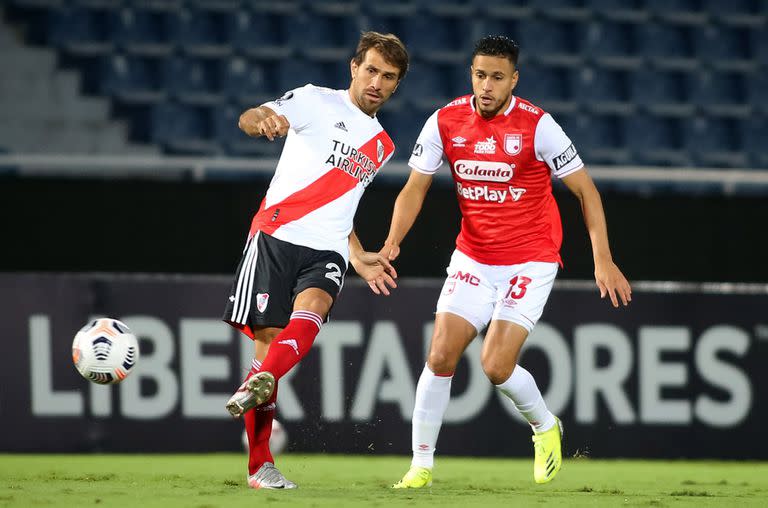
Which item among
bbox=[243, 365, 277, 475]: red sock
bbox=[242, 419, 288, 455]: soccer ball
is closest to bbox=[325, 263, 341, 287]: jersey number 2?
bbox=[243, 365, 277, 475]: red sock

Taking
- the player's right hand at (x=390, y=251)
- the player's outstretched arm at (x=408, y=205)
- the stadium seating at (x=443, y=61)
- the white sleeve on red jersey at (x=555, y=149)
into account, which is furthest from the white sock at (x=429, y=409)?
the stadium seating at (x=443, y=61)

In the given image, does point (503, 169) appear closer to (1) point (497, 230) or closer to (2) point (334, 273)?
(1) point (497, 230)

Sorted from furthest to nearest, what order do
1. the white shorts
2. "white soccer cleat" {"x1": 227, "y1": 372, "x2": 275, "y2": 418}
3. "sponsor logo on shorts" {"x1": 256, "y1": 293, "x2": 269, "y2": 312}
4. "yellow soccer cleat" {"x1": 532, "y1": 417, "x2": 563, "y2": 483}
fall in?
"yellow soccer cleat" {"x1": 532, "y1": 417, "x2": 563, "y2": 483}
the white shorts
"sponsor logo on shorts" {"x1": 256, "y1": 293, "x2": 269, "y2": 312}
"white soccer cleat" {"x1": 227, "y1": 372, "x2": 275, "y2": 418}

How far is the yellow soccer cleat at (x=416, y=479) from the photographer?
5.82m

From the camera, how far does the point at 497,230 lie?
6102 mm

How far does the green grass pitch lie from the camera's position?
16.7ft

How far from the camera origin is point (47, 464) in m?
7.39

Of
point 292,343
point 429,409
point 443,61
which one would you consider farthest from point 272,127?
point 443,61

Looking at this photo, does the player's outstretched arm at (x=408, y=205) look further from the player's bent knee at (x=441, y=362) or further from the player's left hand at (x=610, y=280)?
the player's left hand at (x=610, y=280)

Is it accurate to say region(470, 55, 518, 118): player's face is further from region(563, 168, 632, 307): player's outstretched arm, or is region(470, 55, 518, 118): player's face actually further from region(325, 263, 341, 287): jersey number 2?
region(325, 263, 341, 287): jersey number 2

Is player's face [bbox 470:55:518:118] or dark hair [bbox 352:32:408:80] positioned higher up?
dark hair [bbox 352:32:408:80]

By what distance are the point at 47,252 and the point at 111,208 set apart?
1.70ft

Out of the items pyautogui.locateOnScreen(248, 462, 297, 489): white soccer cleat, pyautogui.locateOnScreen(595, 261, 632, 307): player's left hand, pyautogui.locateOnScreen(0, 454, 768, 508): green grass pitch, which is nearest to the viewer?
pyautogui.locateOnScreen(0, 454, 768, 508): green grass pitch

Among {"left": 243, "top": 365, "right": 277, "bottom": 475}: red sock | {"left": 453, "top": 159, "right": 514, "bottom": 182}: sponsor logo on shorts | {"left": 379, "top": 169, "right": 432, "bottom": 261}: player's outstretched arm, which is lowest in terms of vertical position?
{"left": 243, "top": 365, "right": 277, "bottom": 475}: red sock
